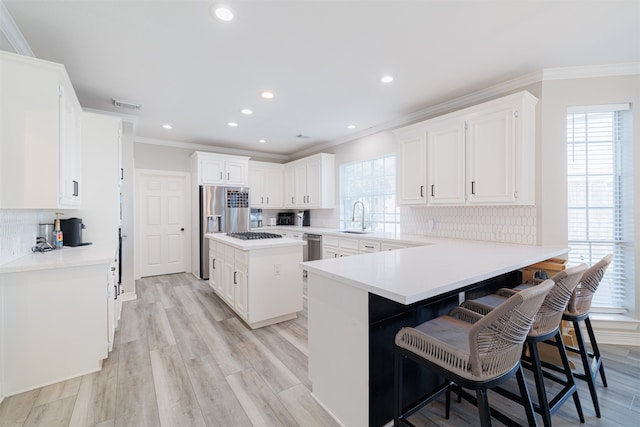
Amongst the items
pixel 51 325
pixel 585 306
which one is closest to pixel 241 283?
pixel 51 325

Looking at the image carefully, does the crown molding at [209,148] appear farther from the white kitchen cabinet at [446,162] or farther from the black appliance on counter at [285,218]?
the white kitchen cabinet at [446,162]

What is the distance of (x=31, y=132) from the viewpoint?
1917 millimetres

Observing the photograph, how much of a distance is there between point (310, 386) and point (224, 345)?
1.03 meters

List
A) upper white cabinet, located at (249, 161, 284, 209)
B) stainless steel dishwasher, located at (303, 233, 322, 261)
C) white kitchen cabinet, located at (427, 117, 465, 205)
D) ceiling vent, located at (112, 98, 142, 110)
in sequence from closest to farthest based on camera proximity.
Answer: white kitchen cabinet, located at (427, 117, 465, 205) → ceiling vent, located at (112, 98, 142, 110) → stainless steel dishwasher, located at (303, 233, 322, 261) → upper white cabinet, located at (249, 161, 284, 209)

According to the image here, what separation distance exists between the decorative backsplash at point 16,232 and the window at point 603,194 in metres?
4.96

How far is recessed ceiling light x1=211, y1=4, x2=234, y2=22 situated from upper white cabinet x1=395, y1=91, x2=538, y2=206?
94.9 inches

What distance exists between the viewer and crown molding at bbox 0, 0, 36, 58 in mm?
1845

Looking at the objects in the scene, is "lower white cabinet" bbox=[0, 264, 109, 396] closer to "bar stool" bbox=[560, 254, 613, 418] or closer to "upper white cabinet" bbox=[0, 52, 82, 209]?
"upper white cabinet" bbox=[0, 52, 82, 209]

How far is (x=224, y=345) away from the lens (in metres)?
2.57

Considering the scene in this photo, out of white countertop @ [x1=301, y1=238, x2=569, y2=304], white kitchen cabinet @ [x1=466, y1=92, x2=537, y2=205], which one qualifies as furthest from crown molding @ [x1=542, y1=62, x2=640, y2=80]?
white countertop @ [x1=301, y1=238, x2=569, y2=304]

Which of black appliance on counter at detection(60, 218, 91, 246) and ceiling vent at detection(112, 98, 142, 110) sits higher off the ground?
ceiling vent at detection(112, 98, 142, 110)

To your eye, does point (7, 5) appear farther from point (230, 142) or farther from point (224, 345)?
point (230, 142)

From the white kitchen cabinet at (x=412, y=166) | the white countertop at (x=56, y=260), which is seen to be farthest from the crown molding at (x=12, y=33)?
the white kitchen cabinet at (x=412, y=166)

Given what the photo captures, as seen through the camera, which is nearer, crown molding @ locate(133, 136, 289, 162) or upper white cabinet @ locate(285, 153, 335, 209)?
crown molding @ locate(133, 136, 289, 162)
